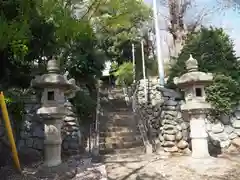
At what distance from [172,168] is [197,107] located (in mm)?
1526

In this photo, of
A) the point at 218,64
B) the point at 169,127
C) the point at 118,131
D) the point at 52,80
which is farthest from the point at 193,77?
the point at 118,131

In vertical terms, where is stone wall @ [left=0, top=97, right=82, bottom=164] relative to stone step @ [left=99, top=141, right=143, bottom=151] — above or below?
Answer: above

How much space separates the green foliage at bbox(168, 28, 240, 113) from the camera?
784cm

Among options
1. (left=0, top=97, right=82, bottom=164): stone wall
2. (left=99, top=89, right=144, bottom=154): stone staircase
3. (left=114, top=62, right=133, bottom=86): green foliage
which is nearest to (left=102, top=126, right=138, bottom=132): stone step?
(left=99, top=89, right=144, bottom=154): stone staircase

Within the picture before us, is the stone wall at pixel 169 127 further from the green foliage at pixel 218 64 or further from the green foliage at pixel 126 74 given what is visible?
the green foliage at pixel 126 74

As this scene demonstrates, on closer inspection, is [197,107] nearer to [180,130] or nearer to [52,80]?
[180,130]

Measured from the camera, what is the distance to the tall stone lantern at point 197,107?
6305mm

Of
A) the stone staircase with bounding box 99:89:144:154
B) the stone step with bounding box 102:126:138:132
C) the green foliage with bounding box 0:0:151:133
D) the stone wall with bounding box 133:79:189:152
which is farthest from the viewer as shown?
the stone step with bounding box 102:126:138:132

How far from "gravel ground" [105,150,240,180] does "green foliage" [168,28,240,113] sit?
5.83 ft

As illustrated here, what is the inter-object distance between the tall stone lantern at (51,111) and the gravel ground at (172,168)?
4.20 ft

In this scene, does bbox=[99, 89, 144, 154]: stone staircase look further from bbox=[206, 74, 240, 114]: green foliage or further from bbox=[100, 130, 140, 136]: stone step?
bbox=[206, 74, 240, 114]: green foliage

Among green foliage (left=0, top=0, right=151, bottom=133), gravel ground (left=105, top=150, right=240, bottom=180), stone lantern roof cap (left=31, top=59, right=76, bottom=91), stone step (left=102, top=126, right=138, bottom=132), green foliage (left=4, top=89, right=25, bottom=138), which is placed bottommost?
gravel ground (left=105, top=150, right=240, bottom=180)

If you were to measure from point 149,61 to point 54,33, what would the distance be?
12440 mm

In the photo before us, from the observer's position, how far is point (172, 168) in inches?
226
